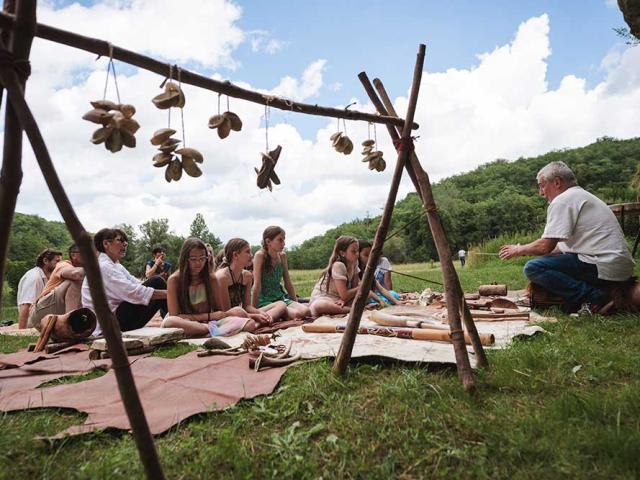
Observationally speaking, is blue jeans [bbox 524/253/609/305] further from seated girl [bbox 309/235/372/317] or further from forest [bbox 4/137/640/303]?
forest [bbox 4/137/640/303]

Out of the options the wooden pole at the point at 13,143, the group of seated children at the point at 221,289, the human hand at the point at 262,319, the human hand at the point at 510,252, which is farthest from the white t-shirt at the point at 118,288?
the human hand at the point at 510,252

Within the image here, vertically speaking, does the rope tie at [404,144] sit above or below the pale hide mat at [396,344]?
above

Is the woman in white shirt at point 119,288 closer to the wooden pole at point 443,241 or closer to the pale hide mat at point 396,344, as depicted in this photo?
the pale hide mat at point 396,344

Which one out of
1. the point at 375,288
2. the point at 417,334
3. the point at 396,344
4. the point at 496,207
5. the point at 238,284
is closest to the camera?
the point at 396,344

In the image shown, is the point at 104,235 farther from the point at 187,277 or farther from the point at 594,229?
the point at 594,229

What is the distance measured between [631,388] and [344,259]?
4.64 meters

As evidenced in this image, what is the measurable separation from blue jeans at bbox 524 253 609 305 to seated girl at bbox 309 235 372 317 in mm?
2598

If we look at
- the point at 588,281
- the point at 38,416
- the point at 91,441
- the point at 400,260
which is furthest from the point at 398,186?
the point at 400,260

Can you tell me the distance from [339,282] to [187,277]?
2292 mm

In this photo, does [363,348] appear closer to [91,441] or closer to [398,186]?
[398,186]

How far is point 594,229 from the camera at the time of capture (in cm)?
475

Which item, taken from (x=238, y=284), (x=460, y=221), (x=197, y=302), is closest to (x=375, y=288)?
(x=238, y=284)

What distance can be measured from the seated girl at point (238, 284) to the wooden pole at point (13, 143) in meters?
4.31

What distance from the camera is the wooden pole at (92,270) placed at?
1491mm
